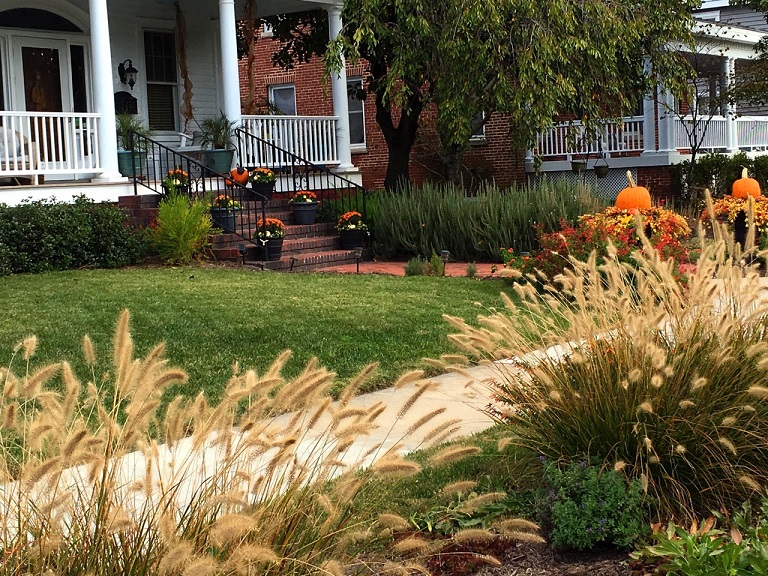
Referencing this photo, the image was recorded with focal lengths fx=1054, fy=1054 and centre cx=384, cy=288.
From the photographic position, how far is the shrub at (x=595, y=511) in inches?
166

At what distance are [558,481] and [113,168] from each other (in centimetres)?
1280

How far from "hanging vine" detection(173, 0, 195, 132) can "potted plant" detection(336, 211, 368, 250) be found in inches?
189

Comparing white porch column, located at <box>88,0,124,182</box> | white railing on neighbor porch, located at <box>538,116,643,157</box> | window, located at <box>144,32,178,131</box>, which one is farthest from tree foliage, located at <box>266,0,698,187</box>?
white railing on neighbor porch, located at <box>538,116,643,157</box>

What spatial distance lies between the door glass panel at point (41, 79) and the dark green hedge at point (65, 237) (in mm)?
4346

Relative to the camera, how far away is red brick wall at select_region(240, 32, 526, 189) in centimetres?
2592

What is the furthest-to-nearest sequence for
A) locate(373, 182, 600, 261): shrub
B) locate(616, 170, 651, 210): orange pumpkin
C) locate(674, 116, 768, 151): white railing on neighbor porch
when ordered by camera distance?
locate(674, 116, 768, 151): white railing on neighbor porch → locate(373, 182, 600, 261): shrub → locate(616, 170, 651, 210): orange pumpkin

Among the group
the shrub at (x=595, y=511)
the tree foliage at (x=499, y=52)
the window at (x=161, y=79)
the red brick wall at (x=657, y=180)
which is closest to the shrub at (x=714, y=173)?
the red brick wall at (x=657, y=180)

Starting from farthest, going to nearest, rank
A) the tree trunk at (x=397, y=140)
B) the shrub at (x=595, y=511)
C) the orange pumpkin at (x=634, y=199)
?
1. the tree trunk at (x=397, y=140)
2. the orange pumpkin at (x=634, y=199)
3. the shrub at (x=595, y=511)

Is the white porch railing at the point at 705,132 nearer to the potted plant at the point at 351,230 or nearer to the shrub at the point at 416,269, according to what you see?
the potted plant at the point at 351,230

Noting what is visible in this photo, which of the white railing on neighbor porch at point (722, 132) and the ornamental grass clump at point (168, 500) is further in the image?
the white railing on neighbor porch at point (722, 132)

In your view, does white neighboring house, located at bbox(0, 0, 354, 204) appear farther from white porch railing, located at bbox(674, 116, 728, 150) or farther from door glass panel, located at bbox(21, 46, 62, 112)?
white porch railing, located at bbox(674, 116, 728, 150)

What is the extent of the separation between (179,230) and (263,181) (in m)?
3.13

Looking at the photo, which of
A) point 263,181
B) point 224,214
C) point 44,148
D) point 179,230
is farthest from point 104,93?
point 179,230

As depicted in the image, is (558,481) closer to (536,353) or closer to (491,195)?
(536,353)
